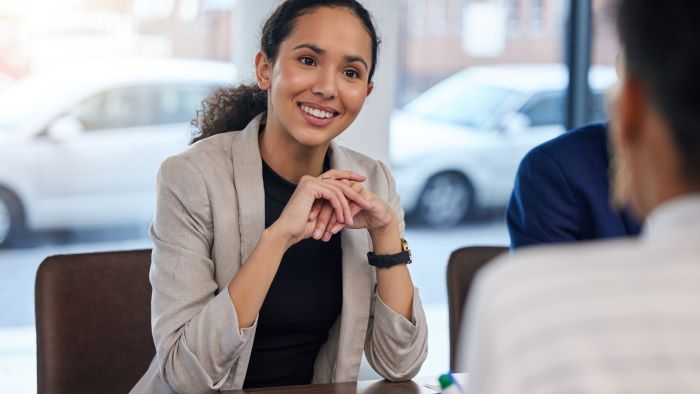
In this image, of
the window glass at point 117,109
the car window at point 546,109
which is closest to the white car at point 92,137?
the window glass at point 117,109

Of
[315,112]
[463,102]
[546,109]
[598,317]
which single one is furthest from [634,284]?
[546,109]

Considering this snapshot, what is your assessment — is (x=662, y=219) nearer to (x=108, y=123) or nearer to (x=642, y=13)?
(x=642, y=13)

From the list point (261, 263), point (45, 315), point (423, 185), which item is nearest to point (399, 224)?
point (261, 263)

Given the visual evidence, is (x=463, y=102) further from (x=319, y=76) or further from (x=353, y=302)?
(x=353, y=302)

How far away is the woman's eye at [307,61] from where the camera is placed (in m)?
2.24

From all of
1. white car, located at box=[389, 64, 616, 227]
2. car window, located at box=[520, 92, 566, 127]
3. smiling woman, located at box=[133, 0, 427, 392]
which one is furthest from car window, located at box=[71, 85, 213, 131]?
smiling woman, located at box=[133, 0, 427, 392]

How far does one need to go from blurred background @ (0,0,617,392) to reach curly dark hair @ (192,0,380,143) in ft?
4.44

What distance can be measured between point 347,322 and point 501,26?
10.1 feet

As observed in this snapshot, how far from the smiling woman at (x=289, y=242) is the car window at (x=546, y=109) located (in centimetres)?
278

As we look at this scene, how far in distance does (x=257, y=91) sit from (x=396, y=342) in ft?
2.34

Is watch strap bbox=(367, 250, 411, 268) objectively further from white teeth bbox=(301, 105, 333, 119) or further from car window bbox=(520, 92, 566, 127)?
car window bbox=(520, 92, 566, 127)

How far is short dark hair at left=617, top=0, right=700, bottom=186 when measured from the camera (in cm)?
82

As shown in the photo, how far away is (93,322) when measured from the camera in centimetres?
219

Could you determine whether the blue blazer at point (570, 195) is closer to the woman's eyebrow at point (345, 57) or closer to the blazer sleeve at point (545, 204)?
the blazer sleeve at point (545, 204)
